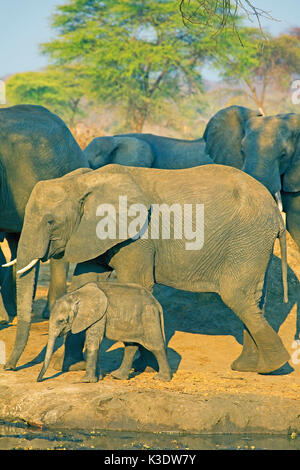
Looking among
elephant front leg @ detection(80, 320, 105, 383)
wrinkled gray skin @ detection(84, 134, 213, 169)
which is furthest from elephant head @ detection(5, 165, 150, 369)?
wrinkled gray skin @ detection(84, 134, 213, 169)

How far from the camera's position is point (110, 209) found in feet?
18.2

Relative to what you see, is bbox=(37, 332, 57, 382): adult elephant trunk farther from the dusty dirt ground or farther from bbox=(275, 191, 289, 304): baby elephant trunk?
bbox=(275, 191, 289, 304): baby elephant trunk

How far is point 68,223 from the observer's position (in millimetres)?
5516

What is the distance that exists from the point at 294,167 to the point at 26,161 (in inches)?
110

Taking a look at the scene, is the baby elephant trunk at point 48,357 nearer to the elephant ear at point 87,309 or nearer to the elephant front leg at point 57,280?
the elephant ear at point 87,309

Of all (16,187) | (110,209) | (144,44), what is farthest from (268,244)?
(144,44)

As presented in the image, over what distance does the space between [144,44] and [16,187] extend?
23.2 metres

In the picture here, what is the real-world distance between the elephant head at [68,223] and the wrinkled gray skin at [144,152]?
6016mm

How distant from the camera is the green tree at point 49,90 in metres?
38.5

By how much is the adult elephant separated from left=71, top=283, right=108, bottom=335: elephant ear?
2.09 m

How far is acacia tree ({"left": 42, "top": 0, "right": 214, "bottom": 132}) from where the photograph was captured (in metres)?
29.5

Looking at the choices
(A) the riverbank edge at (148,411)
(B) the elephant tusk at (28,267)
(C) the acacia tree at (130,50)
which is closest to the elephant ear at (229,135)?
(B) the elephant tusk at (28,267)

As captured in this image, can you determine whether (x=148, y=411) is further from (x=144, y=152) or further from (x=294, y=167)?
(x=144, y=152)

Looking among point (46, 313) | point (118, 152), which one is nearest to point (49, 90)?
point (118, 152)
